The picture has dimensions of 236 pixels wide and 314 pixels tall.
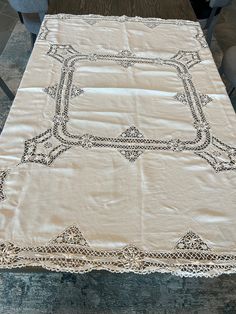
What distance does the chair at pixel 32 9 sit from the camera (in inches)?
70.6

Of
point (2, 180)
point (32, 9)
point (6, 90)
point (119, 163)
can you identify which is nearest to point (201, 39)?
point (119, 163)

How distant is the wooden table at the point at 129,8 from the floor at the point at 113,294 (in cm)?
142

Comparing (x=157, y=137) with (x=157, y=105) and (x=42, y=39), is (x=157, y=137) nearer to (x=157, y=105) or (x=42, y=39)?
(x=157, y=105)

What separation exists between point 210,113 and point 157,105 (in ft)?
0.67

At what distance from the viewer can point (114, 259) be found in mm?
722

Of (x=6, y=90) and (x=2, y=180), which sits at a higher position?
(x=2, y=180)

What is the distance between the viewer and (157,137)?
1001mm

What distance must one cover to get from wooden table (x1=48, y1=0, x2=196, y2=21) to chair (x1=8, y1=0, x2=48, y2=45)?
0.09m

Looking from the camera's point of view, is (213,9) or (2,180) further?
(213,9)

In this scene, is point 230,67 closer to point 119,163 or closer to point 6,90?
point 119,163

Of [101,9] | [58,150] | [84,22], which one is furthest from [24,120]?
[101,9]

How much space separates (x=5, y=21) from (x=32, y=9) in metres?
1.67

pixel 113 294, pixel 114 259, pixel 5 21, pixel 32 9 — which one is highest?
pixel 32 9

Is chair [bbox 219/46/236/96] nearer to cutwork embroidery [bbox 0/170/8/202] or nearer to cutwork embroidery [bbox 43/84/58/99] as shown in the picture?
cutwork embroidery [bbox 43/84/58/99]
